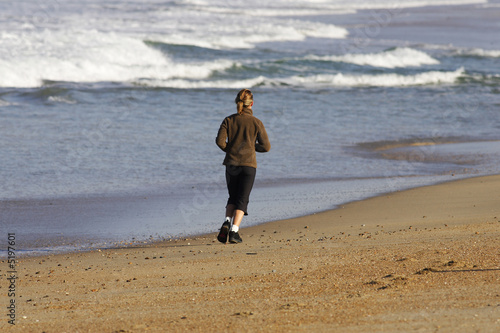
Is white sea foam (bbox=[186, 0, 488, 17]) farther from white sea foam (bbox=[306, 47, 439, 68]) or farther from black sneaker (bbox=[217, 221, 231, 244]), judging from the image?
black sneaker (bbox=[217, 221, 231, 244])

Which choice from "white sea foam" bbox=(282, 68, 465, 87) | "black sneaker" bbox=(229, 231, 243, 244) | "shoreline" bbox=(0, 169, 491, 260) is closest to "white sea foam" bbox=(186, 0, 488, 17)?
"white sea foam" bbox=(282, 68, 465, 87)

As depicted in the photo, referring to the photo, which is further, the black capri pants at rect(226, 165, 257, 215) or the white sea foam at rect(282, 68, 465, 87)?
the white sea foam at rect(282, 68, 465, 87)

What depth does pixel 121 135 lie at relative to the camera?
38.8 feet

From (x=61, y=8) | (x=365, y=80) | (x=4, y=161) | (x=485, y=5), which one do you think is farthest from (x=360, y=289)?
(x=485, y=5)

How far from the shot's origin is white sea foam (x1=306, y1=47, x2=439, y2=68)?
90.3ft

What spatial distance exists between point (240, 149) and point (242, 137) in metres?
0.11

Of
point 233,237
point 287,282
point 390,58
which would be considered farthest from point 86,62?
point 287,282

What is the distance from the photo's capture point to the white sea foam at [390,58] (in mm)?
27516

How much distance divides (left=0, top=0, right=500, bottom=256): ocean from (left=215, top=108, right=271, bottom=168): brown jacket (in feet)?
3.57

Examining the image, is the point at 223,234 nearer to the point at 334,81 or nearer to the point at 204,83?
the point at 204,83

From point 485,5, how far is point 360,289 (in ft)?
223

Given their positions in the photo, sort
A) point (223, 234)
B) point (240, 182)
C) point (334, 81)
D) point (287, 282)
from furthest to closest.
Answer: point (334, 81) → point (240, 182) → point (223, 234) → point (287, 282)

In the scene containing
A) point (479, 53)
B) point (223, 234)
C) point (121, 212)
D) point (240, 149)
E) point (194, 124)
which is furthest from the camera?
point (479, 53)

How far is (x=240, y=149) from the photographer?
19.9 ft
